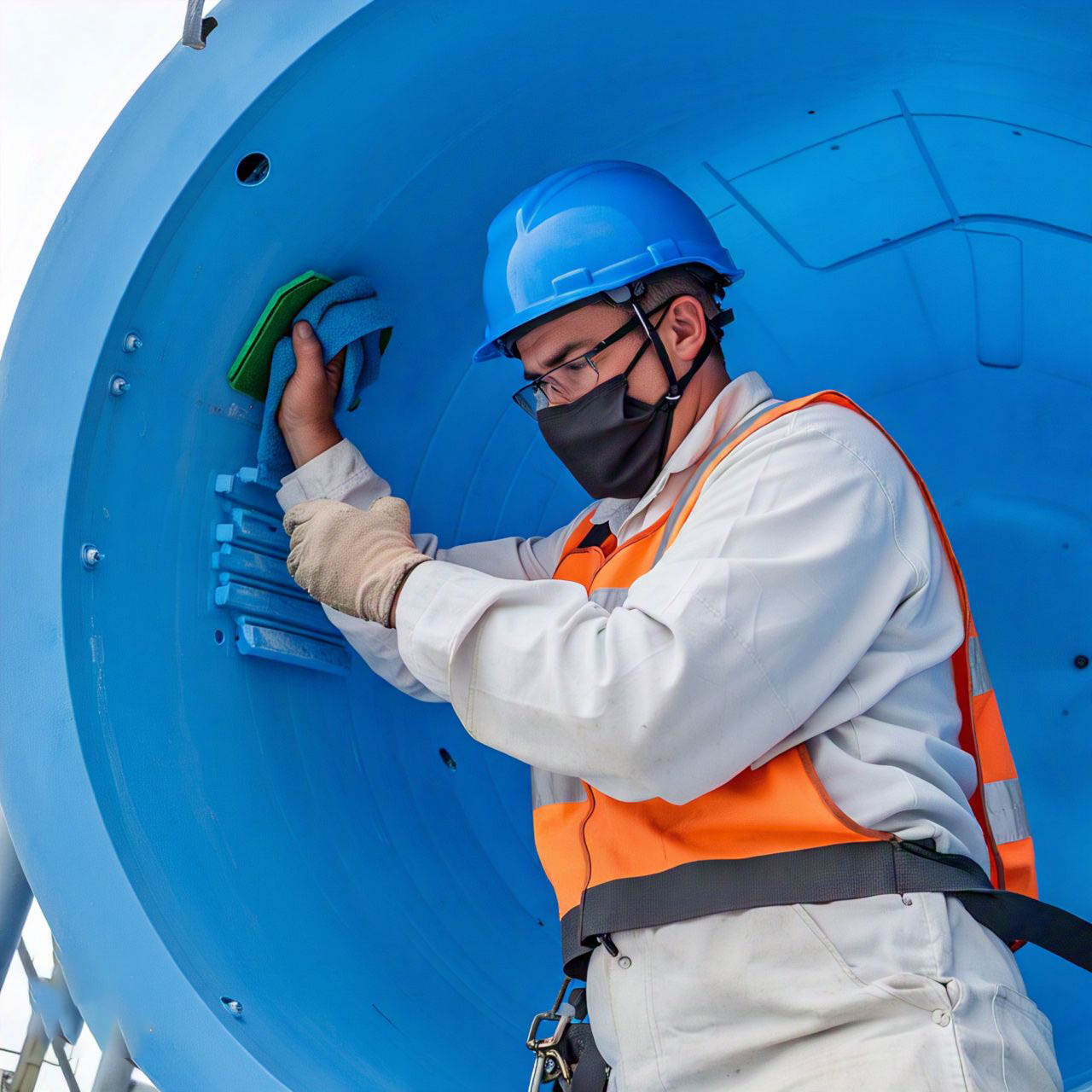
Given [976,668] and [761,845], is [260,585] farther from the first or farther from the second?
[976,668]

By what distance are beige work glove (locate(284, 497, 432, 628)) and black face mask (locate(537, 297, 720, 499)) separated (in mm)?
238

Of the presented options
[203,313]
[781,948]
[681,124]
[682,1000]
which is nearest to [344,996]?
[682,1000]

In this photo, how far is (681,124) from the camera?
189 centimetres

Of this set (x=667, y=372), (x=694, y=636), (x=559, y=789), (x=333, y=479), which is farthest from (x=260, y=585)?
(x=694, y=636)

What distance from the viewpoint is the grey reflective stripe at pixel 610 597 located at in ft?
5.01

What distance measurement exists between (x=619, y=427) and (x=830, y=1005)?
2.40 ft

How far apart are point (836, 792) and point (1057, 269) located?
1.12 m

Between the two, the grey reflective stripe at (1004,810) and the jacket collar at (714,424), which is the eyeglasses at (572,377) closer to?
the jacket collar at (714,424)

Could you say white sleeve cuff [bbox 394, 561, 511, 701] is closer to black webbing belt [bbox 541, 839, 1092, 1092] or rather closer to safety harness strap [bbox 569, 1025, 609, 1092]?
black webbing belt [bbox 541, 839, 1092, 1092]

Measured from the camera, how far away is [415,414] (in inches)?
77.1

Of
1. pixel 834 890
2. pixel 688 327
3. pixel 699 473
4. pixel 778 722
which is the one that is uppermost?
pixel 688 327

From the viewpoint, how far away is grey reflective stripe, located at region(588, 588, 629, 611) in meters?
1.53

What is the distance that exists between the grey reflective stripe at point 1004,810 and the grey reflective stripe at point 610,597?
1.59ft

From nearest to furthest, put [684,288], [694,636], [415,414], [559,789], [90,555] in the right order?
[694,636], [90,555], [559,789], [684,288], [415,414]
